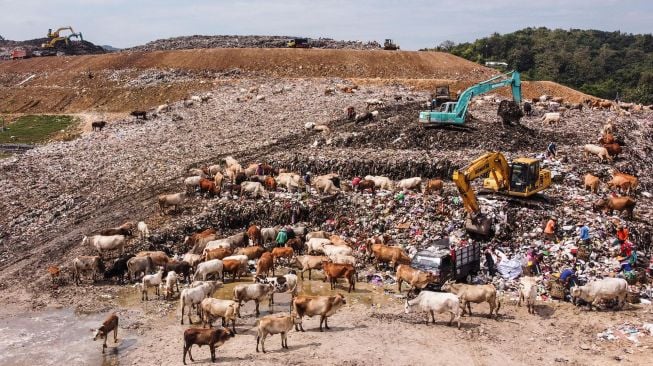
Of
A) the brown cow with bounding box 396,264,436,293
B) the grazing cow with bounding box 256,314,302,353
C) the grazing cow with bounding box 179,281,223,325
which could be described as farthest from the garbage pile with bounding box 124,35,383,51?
the grazing cow with bounding box 256,314,302,353

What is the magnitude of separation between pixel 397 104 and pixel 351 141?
10.2 meters

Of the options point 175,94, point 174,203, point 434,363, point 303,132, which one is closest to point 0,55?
point 175,94

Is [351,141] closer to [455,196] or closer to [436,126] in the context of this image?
[436,126]

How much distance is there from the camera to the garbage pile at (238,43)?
231 ft

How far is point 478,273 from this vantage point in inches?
682

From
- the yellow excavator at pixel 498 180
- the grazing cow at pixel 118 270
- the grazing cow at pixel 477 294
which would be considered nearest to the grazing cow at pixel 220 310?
the grazing cow at pixel 118 270

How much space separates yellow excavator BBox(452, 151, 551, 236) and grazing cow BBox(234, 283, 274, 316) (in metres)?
6.99

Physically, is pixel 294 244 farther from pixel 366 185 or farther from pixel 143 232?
pixel 143 232

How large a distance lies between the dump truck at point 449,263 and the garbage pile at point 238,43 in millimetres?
54306

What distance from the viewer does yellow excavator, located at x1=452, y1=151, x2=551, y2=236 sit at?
18.4 m

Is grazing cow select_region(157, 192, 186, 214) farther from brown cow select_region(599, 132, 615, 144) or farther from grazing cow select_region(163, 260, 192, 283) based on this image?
brown cow select_region(599, 132, 615, 144)

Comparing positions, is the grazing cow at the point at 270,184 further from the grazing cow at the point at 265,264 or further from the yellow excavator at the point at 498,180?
the yellow excavator at the point at 498,180

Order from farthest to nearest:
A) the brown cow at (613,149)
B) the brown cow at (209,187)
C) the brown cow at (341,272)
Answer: the brown cow at (613,149) → the brown cow at (209,187) → the brown cow at (341,272)

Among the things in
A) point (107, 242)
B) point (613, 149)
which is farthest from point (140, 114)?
point (613, 149)
